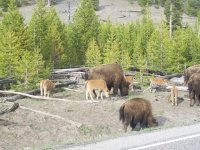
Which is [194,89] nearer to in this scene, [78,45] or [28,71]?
[28,71]

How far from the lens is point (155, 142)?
33.6 feet

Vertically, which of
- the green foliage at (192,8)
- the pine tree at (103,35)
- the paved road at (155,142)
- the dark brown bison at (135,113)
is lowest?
the dark brown bison at (135,113)

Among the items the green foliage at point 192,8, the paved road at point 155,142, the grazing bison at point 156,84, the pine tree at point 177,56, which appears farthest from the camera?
the green foliage at point 192,8

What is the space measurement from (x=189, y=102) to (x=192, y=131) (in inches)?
568

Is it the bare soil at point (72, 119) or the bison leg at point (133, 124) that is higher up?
the bison leg at point (133, 124)

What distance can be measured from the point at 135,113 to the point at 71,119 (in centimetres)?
507

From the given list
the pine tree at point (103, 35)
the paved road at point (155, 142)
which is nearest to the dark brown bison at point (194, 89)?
the paved road at point (155, 142)

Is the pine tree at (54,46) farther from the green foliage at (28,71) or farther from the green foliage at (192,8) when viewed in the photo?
the green foliage at (192,8)

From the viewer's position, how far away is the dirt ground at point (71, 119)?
1794cm

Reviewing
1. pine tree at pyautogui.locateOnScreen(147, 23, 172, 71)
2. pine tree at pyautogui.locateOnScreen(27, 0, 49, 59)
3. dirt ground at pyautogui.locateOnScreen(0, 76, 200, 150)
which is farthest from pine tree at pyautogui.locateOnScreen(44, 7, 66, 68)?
dirt ground at pyautogui.locateOnScreen(0, 76, 200, 150)

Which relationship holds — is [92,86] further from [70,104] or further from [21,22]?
[21,22]

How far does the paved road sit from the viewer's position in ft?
31.9

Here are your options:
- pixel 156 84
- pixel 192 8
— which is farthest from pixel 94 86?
pixel 192 8

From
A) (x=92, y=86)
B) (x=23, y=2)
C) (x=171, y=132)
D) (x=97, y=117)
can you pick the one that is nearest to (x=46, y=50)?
(x=92, y=86)
